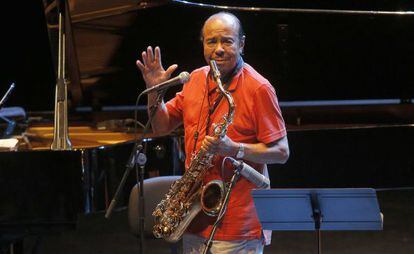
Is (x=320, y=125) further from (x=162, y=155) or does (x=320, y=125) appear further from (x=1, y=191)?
(x=1, y=191)

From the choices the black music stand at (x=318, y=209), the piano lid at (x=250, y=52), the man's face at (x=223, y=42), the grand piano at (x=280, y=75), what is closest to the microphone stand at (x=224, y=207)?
the black music stand at (x=318, y=209)

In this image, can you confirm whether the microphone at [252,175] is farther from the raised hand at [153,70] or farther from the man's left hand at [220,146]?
the raised hand at [153,70]

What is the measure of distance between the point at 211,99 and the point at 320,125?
345 cm

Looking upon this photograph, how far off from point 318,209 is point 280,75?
4.00 meters

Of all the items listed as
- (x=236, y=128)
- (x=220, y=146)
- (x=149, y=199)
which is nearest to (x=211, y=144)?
(x=220, y=146)

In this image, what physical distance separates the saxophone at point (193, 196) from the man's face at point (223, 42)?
0.06m

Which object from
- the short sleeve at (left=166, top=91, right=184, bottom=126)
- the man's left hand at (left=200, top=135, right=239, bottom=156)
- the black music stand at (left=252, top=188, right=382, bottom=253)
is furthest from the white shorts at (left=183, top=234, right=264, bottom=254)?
the short sleeve at (left=166, top=91, right=184, bottom=126)

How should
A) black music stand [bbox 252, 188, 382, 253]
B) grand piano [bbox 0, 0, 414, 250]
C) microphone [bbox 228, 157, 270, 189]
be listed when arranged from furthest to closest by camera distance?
1. grand piano [bbox 0, 0, 414, 250]
2. microphone [bbox 228, 157, 270, 189]
3. black music stand [bbox 252, 188, 382, 253]

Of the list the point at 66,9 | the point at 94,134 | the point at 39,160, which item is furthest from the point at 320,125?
the point at 39,160

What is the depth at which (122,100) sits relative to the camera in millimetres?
7258

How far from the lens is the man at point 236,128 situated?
353 cm

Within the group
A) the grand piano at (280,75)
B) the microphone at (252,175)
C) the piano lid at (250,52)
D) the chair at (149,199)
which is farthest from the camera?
the piano lid at (250,52)

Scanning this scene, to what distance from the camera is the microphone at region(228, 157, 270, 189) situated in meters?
3.48

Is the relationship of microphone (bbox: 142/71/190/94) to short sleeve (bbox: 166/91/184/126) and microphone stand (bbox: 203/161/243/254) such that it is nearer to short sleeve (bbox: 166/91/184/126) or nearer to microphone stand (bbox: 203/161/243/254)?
short sleeve (bbox: 166/91/184/126)
